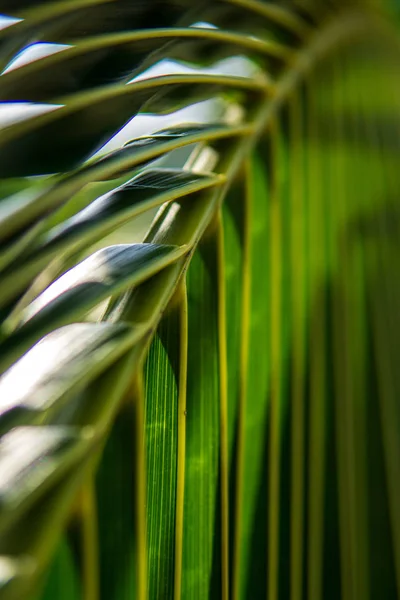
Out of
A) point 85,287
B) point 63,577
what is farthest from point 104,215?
point 63,577

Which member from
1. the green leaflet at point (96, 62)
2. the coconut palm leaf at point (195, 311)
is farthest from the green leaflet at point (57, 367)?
the green leaflet at point (96, 62)

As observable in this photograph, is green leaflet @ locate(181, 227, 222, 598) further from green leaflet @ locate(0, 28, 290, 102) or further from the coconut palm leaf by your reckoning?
green leaflet @ locate(0, 28, 290, 102)

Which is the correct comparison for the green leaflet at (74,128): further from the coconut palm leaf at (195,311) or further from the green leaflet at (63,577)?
the green leaflet at (63,577)

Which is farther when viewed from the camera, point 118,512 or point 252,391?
point 252,391

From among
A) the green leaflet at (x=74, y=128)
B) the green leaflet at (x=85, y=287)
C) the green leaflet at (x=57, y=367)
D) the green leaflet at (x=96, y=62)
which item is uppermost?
the green leaflet at (x=96, y=62)

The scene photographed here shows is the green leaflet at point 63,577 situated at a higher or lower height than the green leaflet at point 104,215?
lower

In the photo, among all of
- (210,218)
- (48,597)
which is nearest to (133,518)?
(48,597)

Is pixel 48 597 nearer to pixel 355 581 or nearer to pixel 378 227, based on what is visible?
pixel 355 581

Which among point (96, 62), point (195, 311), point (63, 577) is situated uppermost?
point (96, 62)

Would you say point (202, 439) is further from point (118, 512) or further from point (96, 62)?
point (96, 62)
